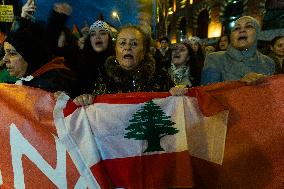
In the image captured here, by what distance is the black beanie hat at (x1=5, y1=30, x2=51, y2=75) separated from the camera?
3.27 meters

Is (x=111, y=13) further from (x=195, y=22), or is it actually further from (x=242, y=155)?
(x=195, y=22)

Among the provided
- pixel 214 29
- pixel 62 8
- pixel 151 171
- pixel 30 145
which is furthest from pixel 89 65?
pixel 214 29

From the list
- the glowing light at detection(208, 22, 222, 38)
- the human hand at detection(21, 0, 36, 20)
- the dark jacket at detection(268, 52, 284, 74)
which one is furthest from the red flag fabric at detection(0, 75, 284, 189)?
the glowing light at detection(208, 22, 222, 38)

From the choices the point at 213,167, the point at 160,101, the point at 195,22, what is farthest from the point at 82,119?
the point at 195,22

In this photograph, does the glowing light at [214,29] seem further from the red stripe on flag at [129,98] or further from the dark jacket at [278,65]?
the red stripe on flag at [129,98]

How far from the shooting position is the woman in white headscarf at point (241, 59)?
4.00m

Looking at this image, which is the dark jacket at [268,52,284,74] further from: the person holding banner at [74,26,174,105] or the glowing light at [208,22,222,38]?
the glowing light at [208,22,222,38]

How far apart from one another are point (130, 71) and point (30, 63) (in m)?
0.92

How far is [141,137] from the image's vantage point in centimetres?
285

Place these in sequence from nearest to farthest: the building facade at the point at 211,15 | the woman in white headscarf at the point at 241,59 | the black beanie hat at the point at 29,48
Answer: the black beanie hat at the point at 29,48, the woman in white headscarf at the point at 241,59, the building facade at the point at 211,15

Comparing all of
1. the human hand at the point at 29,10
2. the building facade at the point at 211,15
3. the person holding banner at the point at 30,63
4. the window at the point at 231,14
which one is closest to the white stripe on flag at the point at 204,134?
the person holding banner at the point at 30,63

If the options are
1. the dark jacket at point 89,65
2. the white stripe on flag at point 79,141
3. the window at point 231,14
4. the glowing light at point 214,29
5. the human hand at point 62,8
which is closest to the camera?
the white stripe on flag at point 79,141

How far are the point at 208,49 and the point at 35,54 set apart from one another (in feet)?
18.2

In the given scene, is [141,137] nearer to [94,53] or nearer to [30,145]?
[30,145]
